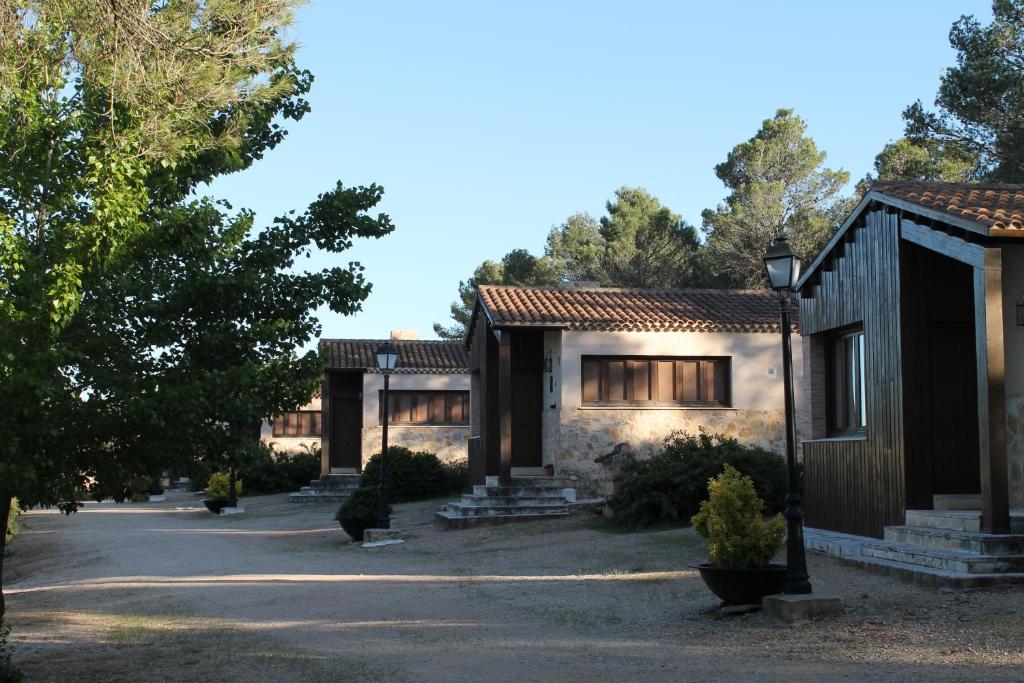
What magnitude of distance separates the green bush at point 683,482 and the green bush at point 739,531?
8.34 metres

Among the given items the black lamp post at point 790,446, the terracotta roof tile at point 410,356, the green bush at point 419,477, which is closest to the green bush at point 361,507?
the green bush at point 419,477

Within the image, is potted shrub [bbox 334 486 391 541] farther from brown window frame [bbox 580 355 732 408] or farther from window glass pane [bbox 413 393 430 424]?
window glass pane [bbox 413 393 430 424]

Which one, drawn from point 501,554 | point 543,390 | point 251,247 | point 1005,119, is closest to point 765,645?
point 251,247

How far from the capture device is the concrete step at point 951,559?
11047 millimetres

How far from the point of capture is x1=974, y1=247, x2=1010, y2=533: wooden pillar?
11344 mm

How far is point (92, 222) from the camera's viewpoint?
27.5 feet

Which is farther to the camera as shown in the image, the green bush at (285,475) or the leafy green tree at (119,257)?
the green bush at (285,475)

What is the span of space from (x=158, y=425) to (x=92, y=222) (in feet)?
5.37

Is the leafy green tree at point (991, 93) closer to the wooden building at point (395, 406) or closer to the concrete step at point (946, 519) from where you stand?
the wooden building at point (395, 406)

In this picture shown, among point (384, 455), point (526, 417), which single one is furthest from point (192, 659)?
point (526, 417)

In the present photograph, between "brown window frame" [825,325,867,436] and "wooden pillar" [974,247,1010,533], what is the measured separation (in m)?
→ 3.65

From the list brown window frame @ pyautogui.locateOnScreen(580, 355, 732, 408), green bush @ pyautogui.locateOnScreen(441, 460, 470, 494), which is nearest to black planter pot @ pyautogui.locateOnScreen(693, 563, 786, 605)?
brown window frame @ pyautogui.locateOnScreen(580, 355, 732, 408)

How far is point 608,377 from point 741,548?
47.2 feet

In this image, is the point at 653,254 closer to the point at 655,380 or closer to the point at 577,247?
the point at 577,247
